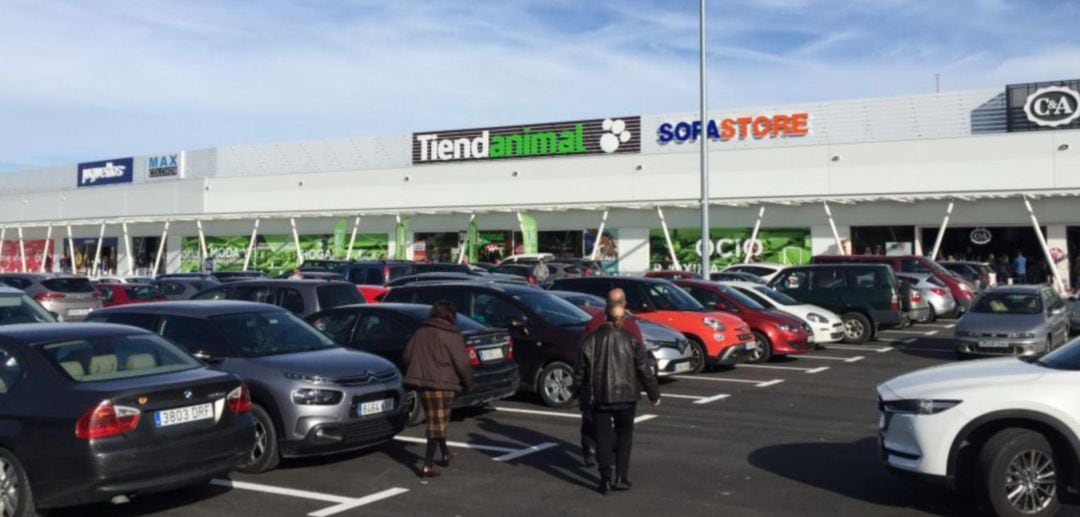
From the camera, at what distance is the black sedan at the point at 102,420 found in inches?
275

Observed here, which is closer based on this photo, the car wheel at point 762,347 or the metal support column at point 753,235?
the car wheel at point 762,347

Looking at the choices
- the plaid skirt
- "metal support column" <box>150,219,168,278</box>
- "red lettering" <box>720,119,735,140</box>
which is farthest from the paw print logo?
the plaid skirt

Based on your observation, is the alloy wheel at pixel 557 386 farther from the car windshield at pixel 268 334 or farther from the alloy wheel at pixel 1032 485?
the alloy wheel at pixel 1032 485

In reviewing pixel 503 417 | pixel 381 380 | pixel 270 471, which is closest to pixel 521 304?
pixel 503 417

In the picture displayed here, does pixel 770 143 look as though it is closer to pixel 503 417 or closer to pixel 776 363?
pixel 776 363

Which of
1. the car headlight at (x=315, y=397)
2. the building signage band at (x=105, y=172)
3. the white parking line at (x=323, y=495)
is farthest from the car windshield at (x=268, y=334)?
the building signage band at (x=105, y=172)

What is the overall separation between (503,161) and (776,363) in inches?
1198

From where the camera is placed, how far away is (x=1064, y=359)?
25.5 feet

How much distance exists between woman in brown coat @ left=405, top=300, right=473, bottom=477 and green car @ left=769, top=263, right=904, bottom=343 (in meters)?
15.0

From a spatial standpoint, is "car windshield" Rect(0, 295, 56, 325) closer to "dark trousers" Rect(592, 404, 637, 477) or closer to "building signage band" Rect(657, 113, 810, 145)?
"dark trousers" Rect(592, 404, 637, 477)

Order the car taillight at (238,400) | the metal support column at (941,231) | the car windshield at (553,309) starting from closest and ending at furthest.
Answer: the car taillight at (238,400), the car windshield at (553,309), the metal support column at (941,231)

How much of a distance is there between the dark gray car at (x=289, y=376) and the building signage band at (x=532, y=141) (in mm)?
35570

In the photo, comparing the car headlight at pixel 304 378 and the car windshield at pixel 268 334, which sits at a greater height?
the car windshield at pixel 268 334

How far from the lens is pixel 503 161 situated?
47.7 meters
